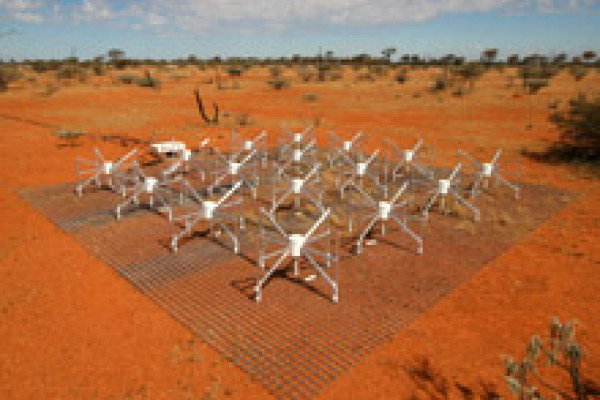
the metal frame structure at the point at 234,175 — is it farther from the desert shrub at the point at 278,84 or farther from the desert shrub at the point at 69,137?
the desert shrub at the point at 278,84

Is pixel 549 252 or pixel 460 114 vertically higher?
pixel 460 114

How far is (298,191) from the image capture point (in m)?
8.80

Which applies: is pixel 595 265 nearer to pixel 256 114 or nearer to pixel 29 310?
pixel 29 310

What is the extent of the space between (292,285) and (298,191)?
2817mm

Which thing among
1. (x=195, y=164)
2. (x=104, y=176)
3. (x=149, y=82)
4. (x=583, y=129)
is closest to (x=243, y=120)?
(x=195, y=164)

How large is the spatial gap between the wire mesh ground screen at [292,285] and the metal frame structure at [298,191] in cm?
127

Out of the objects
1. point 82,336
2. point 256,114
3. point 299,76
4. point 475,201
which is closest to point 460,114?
point 256,114

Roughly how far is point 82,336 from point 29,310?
1249 mm

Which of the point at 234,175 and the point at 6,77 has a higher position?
the point at 6,77

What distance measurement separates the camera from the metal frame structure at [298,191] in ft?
28.9

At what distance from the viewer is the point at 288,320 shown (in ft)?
18.4

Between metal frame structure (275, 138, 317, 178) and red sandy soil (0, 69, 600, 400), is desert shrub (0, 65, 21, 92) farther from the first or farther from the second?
metal frame structure (275, 138, 317, 178)

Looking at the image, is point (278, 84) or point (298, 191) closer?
point (298, 191)

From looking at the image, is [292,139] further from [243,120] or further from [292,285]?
[292,285]
